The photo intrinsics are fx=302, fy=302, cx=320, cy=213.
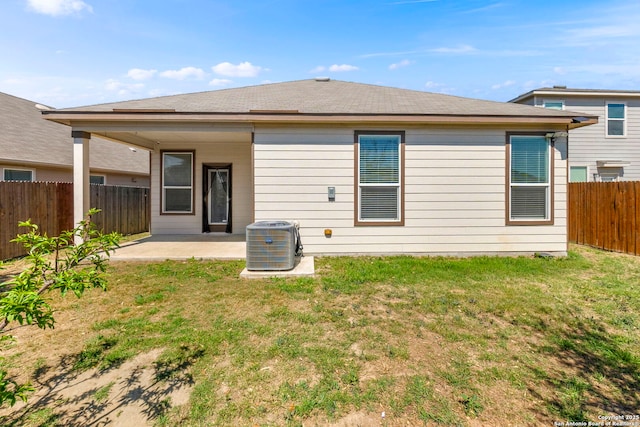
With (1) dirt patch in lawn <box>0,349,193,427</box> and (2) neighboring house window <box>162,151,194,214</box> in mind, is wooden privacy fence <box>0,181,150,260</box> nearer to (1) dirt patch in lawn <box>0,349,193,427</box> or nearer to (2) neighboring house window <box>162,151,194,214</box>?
(2) neighboring house window <box>162,151,194,214</box>

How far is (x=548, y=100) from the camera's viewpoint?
1188cm

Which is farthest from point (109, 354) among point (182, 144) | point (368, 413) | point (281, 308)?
point (182, 144)

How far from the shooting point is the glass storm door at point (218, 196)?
934cm

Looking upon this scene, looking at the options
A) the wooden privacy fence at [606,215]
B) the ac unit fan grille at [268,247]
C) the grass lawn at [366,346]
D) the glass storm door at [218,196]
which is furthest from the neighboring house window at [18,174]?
the wooden privacy fence at [606,215]

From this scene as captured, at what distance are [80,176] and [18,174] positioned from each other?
5.90 m

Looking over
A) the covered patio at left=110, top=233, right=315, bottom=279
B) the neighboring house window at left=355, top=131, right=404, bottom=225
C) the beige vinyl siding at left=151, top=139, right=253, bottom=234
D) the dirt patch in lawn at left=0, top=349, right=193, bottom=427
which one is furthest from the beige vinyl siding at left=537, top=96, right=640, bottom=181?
the dirt patch in lawn at left=0, top=349, right=193, bottom=427

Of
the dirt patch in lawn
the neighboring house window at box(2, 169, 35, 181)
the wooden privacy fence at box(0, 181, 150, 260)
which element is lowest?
the dirt patch in lawn

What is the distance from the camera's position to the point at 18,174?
9.80m

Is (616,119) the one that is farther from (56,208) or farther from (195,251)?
(56,208)

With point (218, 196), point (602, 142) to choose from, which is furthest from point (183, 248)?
point (602, 142)

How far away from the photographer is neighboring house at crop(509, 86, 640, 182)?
38.7 feet

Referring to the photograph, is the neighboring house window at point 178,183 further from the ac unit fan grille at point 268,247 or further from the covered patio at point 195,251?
the ac unit fan grille at point 268,247

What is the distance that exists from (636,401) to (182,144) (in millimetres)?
10073

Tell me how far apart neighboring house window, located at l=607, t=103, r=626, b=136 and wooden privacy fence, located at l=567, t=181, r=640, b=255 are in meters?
6.33
